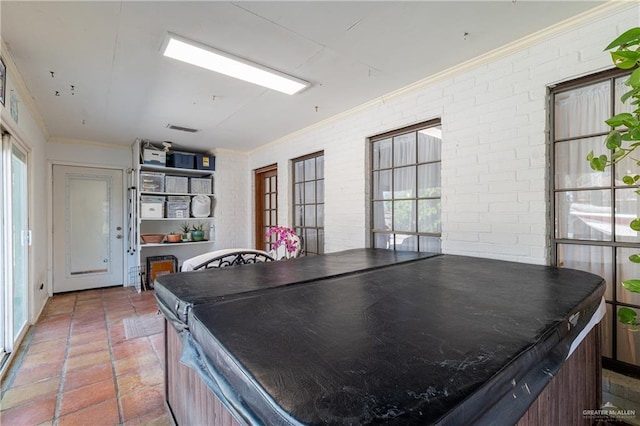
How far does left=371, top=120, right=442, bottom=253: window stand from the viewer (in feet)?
9.26

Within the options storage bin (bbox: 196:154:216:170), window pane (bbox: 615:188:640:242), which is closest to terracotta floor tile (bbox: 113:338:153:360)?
storage bin (bbox: 196:154:216:170)

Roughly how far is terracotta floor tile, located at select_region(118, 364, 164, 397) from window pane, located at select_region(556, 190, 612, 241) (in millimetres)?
3156

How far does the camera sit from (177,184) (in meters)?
5.10

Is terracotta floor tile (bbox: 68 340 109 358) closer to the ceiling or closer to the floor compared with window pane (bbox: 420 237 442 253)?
closer to the floor

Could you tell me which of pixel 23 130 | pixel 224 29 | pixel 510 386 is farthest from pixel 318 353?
pixel 23 130

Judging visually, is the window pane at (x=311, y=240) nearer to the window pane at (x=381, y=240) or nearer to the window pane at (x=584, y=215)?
the window pane at (x=381, y=240)

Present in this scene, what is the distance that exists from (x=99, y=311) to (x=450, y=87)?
484 cm

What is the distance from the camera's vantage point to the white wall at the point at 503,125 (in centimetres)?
192

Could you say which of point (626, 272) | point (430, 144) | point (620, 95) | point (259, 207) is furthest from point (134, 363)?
point (620, 95)

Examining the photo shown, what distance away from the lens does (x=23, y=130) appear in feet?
9.41

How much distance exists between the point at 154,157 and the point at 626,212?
5.60 metres

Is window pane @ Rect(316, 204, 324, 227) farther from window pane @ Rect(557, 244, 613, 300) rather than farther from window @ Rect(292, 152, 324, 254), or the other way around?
window pane @ Rect(557, 244, 613, 300)

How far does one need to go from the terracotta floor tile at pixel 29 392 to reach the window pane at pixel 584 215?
378 centimetres

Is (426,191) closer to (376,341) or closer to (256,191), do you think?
→ (376,341)
